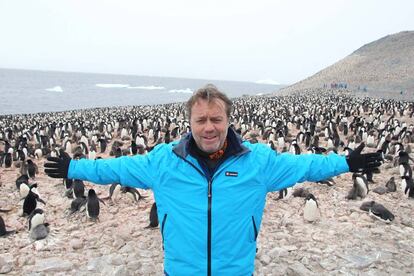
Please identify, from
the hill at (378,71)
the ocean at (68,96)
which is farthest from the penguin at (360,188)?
the hill at (378,71)

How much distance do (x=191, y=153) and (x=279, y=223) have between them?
4981 millimetres

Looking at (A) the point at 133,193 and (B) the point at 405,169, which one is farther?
(B) the point at 405,169

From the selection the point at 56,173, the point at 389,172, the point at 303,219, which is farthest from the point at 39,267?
the point at 389,172

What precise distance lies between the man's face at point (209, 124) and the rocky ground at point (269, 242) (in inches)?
135

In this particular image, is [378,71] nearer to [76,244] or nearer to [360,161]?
[76,244]

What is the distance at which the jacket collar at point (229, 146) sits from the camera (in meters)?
2.67

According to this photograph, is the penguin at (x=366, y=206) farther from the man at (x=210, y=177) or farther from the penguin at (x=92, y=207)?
the penguin at (x=92, y=207)

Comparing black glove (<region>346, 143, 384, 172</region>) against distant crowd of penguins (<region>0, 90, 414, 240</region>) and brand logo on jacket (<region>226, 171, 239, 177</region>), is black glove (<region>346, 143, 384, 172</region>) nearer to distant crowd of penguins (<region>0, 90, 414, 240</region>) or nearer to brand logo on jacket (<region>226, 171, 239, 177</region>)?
distant crowd of penguins (<region>0, 90, 414, 240</region>)

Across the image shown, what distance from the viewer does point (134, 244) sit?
6.31 m

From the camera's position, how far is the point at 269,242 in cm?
630

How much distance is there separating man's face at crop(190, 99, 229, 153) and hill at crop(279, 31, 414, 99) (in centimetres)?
4776

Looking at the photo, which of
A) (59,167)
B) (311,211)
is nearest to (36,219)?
(59,167)

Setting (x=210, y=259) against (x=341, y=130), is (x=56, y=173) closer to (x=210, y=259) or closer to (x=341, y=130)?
(x=210, y=259)

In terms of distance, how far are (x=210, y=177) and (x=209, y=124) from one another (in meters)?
0.39
